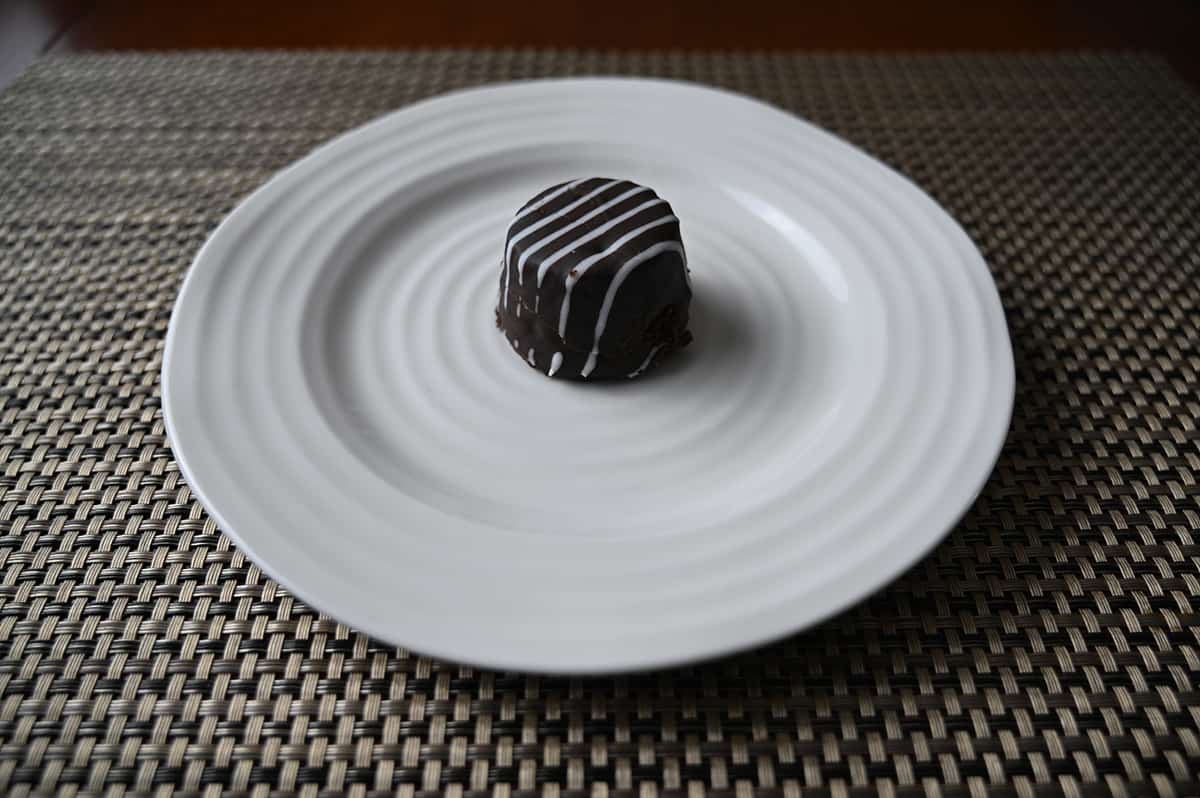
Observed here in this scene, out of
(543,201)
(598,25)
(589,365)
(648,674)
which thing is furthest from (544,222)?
(598,25)

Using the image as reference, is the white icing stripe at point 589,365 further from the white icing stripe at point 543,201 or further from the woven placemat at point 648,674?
the woven placemat at point 648,674

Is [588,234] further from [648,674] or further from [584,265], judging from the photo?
[648,674]

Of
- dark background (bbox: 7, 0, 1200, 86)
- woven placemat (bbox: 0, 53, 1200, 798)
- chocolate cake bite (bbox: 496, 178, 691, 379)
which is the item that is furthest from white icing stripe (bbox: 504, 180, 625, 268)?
dark background (bbox: 7, 0, 1200, 86)

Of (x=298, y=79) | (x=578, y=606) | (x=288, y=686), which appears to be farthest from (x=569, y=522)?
(x=298, y=79)

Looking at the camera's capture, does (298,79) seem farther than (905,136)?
Yes

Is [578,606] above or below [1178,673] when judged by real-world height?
above

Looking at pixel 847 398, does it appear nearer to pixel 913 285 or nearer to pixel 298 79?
pixel 913 285
